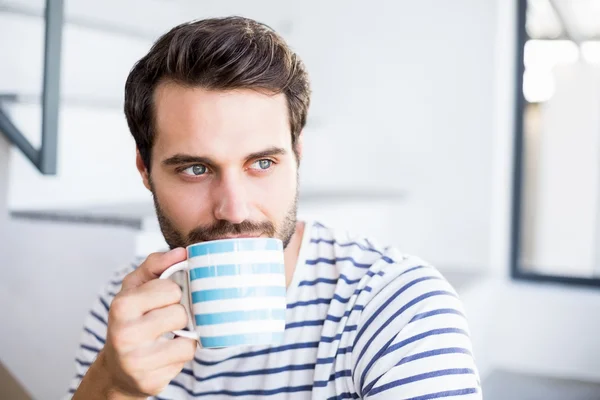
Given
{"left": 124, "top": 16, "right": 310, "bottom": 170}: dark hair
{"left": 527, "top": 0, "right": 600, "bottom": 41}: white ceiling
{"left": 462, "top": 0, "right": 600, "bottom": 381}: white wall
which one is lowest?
{"left": 462, "top": 0, "right": 600, "bottom": 381}: white wall

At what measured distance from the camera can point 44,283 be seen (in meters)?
1.92

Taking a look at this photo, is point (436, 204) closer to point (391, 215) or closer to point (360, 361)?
point (391, 215)

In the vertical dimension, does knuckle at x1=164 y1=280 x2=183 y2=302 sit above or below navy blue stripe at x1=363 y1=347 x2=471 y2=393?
above

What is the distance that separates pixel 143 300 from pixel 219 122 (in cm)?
32

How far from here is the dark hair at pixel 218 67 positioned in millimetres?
1110

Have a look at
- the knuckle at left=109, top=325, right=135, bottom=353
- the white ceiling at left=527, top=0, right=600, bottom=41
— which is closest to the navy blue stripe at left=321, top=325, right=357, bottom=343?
the knuckle at left=109, top=325, right=135, bottom=353

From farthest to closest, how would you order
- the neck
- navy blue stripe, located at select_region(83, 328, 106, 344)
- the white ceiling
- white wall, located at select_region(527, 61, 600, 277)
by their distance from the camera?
white wall, located at select_region(527, 61, 600, 277) < the white ceiling < navy blue stripe, located at select_region(83, 328, 106, 344) < the neck

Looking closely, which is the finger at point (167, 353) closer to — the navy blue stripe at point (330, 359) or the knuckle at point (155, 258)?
the knuckle at point (155, 258)

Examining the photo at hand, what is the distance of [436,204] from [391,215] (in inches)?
8.1

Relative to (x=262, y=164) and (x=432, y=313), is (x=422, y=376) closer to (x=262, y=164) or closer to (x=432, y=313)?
(x=432, y=313)

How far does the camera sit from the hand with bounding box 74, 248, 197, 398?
86 centimetres

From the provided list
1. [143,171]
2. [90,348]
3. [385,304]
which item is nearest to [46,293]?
[90,348]

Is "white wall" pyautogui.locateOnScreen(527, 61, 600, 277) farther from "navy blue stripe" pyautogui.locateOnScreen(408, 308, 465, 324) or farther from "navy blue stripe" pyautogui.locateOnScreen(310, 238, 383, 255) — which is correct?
"navy blue stripe" pyautogui.locateOnScreen(408, 308, 465, 324)

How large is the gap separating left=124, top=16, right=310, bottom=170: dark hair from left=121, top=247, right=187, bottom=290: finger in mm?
295
